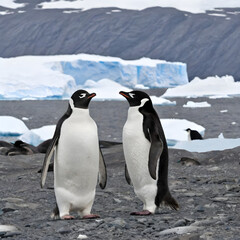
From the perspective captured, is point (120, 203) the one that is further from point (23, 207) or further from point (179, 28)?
point (179, 28)

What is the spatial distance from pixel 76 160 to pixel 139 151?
0.46m

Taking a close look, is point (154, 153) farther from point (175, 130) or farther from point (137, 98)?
point (175, 130)

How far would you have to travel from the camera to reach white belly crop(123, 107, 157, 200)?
4.00m

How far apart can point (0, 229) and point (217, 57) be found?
97.5 m

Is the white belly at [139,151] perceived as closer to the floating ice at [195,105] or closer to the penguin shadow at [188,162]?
the penguin shadow at [188,162]

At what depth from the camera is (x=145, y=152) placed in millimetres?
4023

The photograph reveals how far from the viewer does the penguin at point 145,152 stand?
13.0 ft

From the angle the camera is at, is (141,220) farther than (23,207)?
No

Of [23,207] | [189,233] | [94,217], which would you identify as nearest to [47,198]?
[23,207]

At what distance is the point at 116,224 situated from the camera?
11.1 ft

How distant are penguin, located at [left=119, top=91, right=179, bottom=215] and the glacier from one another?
1245 inches

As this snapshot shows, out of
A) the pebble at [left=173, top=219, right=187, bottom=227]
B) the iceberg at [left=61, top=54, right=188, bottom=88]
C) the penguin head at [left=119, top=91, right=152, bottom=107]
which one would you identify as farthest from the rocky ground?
the iceberg at [left=61, top=54, right=188, bottom=88]

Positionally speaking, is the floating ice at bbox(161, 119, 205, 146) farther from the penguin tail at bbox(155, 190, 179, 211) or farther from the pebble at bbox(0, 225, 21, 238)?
the pebble at bbox(0, 225, 21, 238)

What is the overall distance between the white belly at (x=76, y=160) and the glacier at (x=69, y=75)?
31715 millimetres
